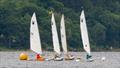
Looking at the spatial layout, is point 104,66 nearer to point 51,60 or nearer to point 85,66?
point 85,66

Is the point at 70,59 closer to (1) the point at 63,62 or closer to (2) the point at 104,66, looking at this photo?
(1) the point at 63,62

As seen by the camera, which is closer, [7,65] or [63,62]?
[7,65]

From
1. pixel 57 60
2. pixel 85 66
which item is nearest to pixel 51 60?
pixel 57 60

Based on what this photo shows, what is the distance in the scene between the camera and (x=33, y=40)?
5674 inches

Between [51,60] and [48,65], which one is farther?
[51,60]

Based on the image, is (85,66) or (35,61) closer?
(85,66)

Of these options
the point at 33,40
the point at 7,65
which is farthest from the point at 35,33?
the point at 7,65

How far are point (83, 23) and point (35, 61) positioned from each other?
10875mm

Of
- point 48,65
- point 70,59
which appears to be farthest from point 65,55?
point 48,65

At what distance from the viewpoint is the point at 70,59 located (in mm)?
146250

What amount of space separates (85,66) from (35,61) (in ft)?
41.6

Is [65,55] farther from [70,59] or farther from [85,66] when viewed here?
[85,66]

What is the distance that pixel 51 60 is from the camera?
480 ft

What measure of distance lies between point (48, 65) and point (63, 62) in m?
8.55
